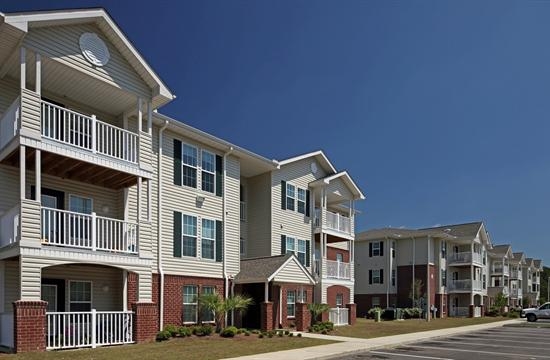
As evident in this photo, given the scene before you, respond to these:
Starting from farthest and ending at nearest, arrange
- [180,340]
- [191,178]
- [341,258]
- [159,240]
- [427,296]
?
[427,296]
[341,258]
[191,178]
[159,240]
[180,340]

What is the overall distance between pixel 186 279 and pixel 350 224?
1653 centimetres

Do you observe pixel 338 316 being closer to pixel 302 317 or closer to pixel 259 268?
pixel 302 317

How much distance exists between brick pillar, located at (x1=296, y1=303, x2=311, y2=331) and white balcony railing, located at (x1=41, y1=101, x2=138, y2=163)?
41.2ft

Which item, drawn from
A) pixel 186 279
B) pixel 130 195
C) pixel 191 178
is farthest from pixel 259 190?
pixel 130 195

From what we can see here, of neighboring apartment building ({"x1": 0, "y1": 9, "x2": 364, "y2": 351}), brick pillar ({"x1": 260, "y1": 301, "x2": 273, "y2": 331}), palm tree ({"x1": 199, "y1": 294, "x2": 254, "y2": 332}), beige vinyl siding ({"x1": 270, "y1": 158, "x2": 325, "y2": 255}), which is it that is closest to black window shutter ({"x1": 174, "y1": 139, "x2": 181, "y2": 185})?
neighboring apartment building ({"x1": 0, "y1": 9, "x2": 364, "y2": 351})

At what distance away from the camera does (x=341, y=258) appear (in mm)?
40906

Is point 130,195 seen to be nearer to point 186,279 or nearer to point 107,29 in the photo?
point 186,279

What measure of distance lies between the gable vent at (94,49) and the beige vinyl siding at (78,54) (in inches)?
5.6

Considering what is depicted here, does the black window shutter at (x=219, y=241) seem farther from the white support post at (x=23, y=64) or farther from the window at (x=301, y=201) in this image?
the white support post at (x=23, y=64)

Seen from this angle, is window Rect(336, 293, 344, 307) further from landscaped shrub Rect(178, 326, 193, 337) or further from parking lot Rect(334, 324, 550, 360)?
landscaped shrub Rect(178, 326, 193, 337)

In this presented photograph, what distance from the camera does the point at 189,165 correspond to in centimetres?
2469

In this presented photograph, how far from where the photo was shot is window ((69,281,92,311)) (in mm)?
18875

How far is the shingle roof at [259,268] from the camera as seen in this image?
83.8 ft

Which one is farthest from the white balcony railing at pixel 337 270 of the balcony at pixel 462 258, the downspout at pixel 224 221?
the balcony at pixel 462 258
